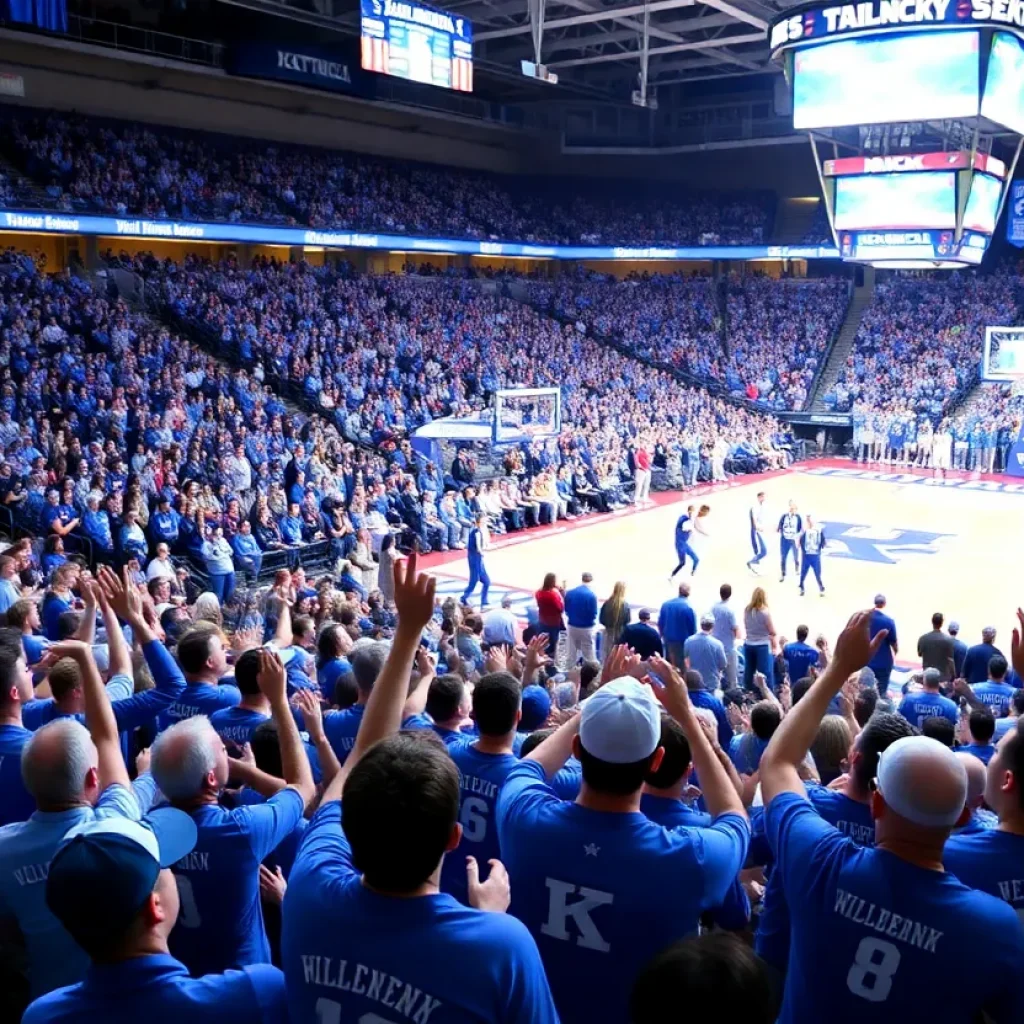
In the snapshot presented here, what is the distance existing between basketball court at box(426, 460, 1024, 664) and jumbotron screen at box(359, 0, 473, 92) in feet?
31.0

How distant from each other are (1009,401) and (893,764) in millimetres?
32550

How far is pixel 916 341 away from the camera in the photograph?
3625 centimetres

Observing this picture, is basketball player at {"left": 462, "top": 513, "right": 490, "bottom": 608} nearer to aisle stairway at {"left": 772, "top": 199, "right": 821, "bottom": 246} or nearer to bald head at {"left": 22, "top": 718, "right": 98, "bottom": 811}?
bald head at {"left": 22, "top": 718, "right": 98, "bottom": 811}

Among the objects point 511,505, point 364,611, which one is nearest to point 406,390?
point 511,505

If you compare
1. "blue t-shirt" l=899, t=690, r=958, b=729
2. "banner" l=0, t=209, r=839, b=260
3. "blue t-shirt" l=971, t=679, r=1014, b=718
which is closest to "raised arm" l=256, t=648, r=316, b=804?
"blue t-shirt" l=899, t=690, r=958, b=729

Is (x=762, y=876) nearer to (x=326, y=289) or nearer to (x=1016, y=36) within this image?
(x=1016, y=36)

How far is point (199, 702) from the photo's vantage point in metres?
5.12

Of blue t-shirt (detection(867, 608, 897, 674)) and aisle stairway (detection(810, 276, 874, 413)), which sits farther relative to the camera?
aisle stairway (detection(810, 276, 874, 413))

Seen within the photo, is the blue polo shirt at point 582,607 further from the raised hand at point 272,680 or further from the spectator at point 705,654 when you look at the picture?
the raised hand at point 272,680

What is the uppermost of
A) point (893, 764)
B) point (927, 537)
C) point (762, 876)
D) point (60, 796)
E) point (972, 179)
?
point (972, 179)

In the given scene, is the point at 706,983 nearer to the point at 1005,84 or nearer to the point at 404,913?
the point at 404,913

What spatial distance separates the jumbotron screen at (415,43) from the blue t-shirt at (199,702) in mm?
18478

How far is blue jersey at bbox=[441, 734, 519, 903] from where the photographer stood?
12.2ft

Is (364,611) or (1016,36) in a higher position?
(1016,36)
